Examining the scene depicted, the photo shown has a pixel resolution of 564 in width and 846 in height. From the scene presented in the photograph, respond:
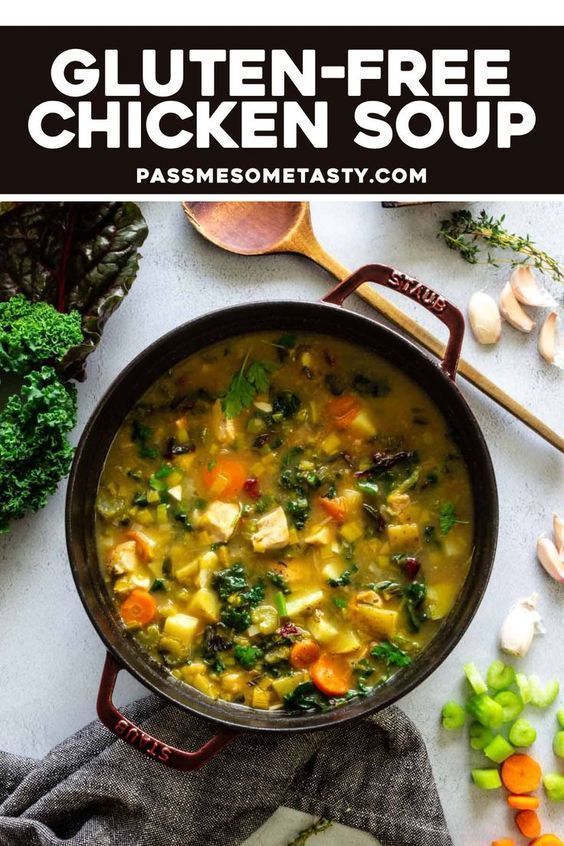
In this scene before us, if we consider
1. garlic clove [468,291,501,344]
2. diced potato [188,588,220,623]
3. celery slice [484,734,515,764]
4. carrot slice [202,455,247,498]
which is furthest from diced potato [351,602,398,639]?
garlic clove [468,291,501,344]

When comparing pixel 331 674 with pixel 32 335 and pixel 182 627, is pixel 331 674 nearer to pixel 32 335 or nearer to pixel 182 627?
pixel 182 627

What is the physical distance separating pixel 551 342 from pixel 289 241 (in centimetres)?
99

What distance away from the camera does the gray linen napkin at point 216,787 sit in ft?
10.8

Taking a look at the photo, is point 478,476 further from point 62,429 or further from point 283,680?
point 62,429

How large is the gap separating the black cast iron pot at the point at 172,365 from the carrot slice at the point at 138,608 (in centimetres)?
5

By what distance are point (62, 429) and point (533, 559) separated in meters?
1.68

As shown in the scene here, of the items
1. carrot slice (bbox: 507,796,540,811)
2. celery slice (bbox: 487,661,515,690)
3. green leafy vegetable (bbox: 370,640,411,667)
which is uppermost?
green leafy vegetable (bbox: 370,640,411,667)

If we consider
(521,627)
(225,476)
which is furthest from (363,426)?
(521,627)

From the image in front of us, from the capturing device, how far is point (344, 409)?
3.19 m

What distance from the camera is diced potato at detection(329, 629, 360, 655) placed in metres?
3.15

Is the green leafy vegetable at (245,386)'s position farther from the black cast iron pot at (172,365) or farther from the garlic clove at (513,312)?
the garlic clove at (513,312)

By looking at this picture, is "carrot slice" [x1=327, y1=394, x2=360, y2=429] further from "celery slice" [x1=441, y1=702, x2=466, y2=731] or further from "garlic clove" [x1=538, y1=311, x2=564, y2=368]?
"celery slice" [x1=441, y1=702, x2=466, y2=731]

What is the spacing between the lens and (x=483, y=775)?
3.43 metres

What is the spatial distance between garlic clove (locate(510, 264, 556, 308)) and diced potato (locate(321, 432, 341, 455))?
87cm
